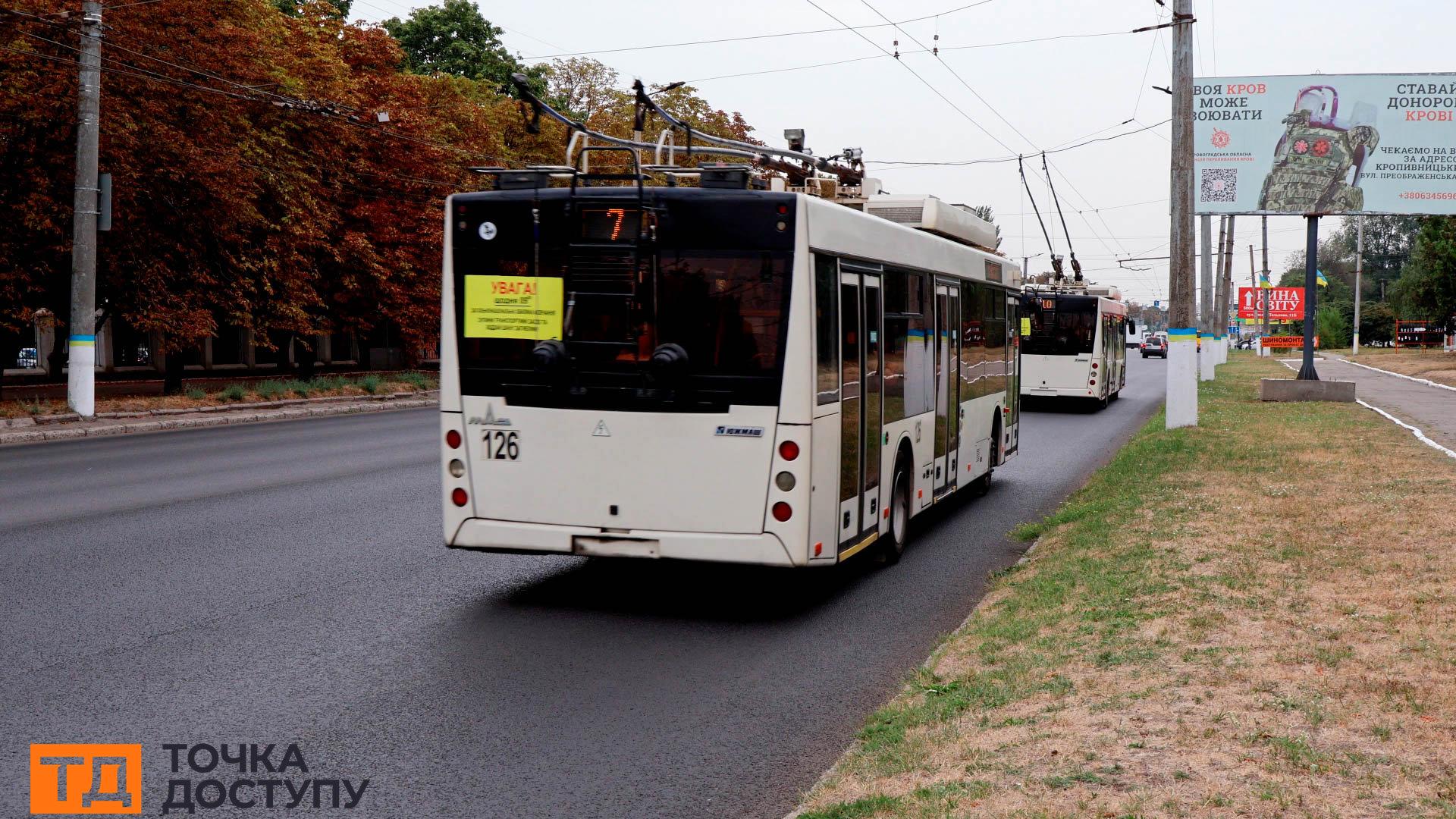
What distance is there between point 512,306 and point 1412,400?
30651 mm

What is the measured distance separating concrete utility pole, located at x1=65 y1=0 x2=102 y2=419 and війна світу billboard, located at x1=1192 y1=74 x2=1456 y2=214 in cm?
2442

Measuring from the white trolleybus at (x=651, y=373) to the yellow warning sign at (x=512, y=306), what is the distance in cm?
1

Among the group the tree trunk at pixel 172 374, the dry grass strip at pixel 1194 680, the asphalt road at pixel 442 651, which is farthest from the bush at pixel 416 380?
the dry grass strip at pixel 1194 680

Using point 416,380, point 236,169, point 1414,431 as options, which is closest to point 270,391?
point 236,169

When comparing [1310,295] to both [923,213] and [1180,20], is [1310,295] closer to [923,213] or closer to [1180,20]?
[1180,20]

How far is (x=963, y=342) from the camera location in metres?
13.8

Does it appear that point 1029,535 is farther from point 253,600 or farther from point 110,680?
point 110,680

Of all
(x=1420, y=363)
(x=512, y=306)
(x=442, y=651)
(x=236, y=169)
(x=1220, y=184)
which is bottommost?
(x=442, y=651)

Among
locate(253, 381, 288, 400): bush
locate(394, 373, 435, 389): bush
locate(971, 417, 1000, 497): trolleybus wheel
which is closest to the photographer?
locate(971, 417, 1000, 497): trolleybus wheel

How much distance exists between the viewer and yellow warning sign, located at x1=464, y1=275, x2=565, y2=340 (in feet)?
29.0

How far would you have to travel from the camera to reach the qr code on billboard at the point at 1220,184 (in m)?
32.8

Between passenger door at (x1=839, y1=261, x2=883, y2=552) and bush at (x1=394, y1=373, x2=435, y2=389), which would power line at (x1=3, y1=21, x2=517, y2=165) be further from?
passenger door at (x1=839, y1=261, x2=883, y2=552)

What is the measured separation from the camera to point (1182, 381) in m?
21.9

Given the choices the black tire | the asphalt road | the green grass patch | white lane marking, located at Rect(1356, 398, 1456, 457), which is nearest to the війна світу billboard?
white lane marking, located at Rect(1356, 398, 1456, 457)
